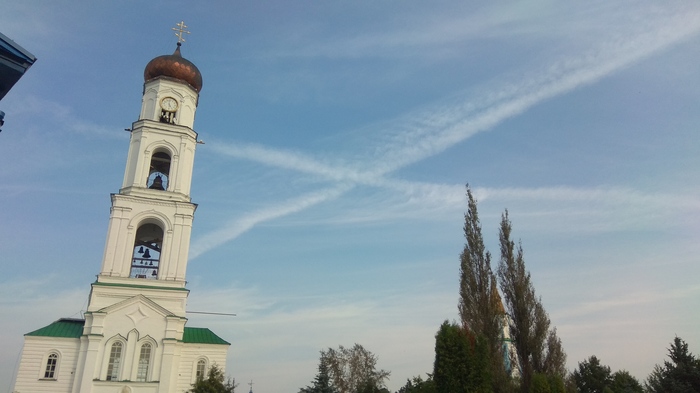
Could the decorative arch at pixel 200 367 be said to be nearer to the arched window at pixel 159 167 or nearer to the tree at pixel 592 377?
the arched window at pixel 159 167

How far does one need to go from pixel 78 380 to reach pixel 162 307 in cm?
495

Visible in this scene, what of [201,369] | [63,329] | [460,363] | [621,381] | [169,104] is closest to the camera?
[460,363]

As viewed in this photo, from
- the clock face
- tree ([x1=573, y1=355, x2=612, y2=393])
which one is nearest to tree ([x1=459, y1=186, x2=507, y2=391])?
the clock face

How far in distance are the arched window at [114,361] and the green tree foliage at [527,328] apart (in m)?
19.0

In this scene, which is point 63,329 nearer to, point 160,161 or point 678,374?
point 160,161

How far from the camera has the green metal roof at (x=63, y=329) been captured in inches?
996

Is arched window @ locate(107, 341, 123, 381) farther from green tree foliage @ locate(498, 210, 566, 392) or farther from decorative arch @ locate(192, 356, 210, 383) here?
green tree foliage @ locate(498, 210, 566, 392)

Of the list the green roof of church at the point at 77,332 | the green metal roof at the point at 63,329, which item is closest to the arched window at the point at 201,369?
the green roof of church at the point at 77,332

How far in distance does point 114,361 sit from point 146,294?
11.6ft

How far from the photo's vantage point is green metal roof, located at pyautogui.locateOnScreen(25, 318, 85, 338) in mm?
25297

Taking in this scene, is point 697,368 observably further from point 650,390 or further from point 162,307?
point 162,307

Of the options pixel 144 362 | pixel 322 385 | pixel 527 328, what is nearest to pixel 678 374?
pixel 527 328

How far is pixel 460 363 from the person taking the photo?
63.3 feet

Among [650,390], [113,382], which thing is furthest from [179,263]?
[650,390]
